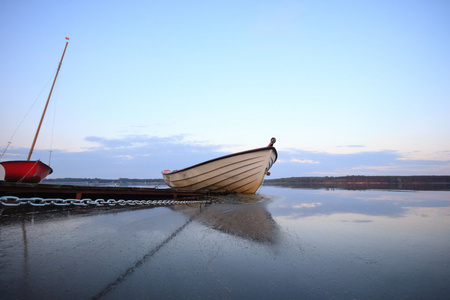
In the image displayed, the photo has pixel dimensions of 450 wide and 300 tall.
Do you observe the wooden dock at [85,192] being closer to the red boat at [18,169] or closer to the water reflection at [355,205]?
the red boat at [18,169]

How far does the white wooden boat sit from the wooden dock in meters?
1.49

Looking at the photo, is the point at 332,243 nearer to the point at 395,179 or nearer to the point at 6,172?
the point at 6,172

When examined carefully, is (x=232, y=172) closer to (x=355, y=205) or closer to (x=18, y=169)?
(x=355, y=205)

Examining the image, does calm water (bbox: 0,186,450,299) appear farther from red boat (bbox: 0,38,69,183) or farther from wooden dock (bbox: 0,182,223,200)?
red boat (bbox: 0,38,69,183)

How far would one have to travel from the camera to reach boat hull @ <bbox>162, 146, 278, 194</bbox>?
12.4 m

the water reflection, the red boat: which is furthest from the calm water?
the red boat

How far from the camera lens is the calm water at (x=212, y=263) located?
5.72 feet

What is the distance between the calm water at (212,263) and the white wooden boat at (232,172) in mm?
8279

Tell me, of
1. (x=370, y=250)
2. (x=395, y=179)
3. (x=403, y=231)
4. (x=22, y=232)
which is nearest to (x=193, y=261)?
(x=370, y=250)

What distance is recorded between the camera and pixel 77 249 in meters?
2.64

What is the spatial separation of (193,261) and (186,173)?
1180cm

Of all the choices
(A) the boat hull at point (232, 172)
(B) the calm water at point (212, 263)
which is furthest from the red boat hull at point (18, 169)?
(A) the boat hull at point (232, 172)

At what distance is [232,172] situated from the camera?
42.1 ft

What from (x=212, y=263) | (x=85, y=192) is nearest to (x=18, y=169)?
(x=85, y=192)
